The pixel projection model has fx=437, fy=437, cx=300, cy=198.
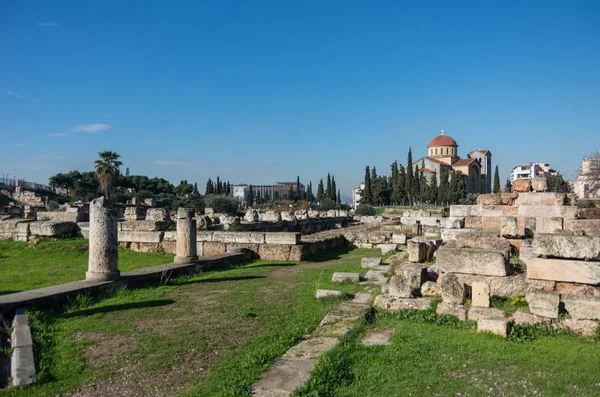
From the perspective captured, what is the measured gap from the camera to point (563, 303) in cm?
578

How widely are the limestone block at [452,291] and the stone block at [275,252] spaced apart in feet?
24.0

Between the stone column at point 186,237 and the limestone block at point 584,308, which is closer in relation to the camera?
the limestone block at point 584,308

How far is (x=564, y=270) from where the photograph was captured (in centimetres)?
645

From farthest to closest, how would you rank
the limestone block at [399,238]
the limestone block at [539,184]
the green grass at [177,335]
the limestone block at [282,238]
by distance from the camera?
1. the limestone block at [399,238]
2. the limestone block at [282,238]
3. the limestone block at [539,184]
4. the green grass at [177,335]

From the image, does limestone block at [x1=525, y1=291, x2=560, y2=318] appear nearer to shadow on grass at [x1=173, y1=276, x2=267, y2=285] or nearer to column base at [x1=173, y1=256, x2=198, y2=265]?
shadow on grass at [x1=173, y1=276, x2=267, y2=285]

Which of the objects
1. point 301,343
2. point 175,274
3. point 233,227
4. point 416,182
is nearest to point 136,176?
point 416,182

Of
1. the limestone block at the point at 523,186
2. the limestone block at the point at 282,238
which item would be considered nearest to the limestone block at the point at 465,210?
the limestone block at the point at 523,186

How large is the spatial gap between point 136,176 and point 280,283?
276 feet

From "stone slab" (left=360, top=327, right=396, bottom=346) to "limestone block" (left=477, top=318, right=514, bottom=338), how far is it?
1.08 m

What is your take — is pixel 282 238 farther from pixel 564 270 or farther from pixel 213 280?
pixel 564 270

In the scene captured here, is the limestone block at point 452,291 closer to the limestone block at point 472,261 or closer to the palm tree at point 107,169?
the limestone block at point 472,261

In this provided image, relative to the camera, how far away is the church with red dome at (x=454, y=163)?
97.0 meters

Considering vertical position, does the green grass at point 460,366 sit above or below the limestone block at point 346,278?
below

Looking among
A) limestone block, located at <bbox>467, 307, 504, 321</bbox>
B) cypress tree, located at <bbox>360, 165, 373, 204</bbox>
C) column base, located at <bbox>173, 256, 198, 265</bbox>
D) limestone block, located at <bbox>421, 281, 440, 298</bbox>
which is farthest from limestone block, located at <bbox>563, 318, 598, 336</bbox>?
cypress tree, located at <bbox>360, 165, 373, 204</bbox>
